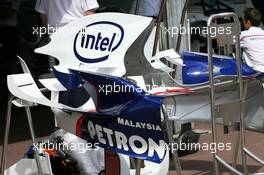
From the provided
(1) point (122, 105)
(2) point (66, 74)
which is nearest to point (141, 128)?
(1) point (122, 105)

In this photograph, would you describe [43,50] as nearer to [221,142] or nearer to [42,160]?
[42,160]

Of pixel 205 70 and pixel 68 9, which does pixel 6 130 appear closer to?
pixel 205 70

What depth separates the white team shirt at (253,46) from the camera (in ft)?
20.8

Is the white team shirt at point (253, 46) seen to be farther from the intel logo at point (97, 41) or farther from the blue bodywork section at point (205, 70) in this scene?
the intel logo at point (97, 41)

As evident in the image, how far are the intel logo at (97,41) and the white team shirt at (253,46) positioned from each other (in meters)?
2.12

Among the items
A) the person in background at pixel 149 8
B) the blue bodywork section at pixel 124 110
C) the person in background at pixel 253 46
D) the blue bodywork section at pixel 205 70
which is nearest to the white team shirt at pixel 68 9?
the blue bodywork section at pixel 205 70

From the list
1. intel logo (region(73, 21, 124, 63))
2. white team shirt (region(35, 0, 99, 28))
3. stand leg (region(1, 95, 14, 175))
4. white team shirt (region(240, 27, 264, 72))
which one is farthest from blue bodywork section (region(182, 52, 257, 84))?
stand leg (region(1, 95, 14, 175))

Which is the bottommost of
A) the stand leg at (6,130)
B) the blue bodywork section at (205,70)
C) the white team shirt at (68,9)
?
the stand leg at (6,130)

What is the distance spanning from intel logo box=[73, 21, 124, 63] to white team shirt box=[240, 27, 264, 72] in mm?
2118

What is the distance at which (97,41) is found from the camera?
450cm

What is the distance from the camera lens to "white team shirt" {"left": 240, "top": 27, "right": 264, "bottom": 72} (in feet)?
20.8

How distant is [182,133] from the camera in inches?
268

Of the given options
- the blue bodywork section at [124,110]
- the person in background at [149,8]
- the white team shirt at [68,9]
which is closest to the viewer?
the blue bodywork section at [124,110]

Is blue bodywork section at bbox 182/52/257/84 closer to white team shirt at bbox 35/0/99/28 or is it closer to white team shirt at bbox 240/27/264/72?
white team shirt at bbox 240/27/264/72
